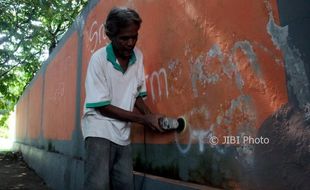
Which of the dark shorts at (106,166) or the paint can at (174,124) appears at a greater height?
the paint can at (174,124)

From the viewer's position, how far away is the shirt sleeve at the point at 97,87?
2072mm

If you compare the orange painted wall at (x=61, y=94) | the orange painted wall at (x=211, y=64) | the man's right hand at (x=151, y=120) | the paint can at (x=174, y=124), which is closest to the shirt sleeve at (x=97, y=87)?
the man's right hand at (x=151, y=120)

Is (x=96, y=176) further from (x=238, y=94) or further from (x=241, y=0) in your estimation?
(x=241, y=0)

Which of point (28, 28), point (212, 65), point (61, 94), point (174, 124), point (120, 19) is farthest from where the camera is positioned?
point (28, 28)

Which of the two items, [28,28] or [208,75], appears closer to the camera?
[208,75]

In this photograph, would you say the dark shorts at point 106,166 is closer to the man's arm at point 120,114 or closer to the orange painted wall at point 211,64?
the man's arm at point 120,114

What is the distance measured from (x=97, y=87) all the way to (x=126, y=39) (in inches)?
12.7

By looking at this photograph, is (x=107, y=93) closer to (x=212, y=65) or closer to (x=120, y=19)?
(x=120, y=19)

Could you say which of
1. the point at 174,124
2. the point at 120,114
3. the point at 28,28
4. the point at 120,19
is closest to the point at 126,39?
the point at 120,19

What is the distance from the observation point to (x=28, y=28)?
39.5 ft

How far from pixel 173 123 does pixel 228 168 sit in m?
0.57

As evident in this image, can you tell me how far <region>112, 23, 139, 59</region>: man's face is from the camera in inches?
82.3

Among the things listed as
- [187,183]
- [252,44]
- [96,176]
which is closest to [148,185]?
[187,183]

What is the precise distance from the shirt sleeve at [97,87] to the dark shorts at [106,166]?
8.7 inches
